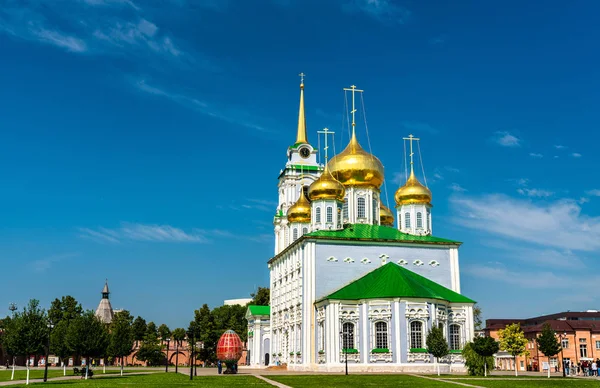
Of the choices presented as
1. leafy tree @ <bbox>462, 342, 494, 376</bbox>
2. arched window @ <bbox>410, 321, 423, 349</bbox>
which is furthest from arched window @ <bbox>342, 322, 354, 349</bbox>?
leafy tree @ <bbox>462, 342, 494, 376</bbox>

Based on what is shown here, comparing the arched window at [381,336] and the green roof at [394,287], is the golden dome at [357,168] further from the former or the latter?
the arched window at [381,336]

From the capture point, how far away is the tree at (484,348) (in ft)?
133

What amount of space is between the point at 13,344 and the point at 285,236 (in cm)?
3729

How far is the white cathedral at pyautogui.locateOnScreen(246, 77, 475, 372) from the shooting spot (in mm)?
45281

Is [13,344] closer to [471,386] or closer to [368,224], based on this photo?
[471,386]

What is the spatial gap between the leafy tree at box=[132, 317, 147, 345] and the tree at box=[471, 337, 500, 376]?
199ft

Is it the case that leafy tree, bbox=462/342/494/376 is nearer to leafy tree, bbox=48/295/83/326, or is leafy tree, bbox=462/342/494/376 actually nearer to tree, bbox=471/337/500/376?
tree, bbox=471/337/500/376

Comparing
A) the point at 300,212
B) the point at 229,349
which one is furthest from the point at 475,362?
the point at 300,212

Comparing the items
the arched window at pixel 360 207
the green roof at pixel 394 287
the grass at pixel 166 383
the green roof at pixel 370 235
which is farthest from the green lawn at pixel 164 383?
the arched window at pixel 360 207

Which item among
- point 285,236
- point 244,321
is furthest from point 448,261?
point 244,321

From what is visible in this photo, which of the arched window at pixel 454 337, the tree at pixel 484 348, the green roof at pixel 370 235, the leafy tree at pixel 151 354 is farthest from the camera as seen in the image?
the leafy tree at pixel 151 354

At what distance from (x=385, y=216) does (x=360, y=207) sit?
7.52m

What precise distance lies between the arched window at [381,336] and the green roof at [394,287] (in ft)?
6.72

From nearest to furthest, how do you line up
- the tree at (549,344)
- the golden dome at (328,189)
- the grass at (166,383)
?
the grass at (166,383)
the tree at (549,344)
the golden dome at (328,189)
